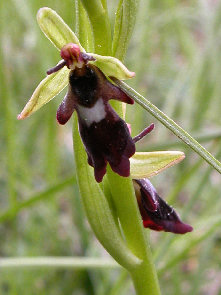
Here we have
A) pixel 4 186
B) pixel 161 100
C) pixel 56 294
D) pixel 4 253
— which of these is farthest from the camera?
pixel 161 100

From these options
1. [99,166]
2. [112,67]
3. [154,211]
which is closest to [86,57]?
[112,67]

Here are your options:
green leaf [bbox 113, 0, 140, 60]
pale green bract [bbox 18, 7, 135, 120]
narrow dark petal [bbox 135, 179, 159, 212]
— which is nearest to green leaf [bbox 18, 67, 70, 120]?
pale green bract [bbox 18, 7, 135, 120]

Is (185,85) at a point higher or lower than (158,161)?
lower

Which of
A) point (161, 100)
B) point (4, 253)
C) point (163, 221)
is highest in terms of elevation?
point (163, 221)

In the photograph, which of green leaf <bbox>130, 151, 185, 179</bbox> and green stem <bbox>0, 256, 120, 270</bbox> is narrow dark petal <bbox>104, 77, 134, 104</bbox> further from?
green stem <bbox>0, 256, 120, 270</bbox>

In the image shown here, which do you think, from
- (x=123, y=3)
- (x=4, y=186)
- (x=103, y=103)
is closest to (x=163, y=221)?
(x=103, y=103)

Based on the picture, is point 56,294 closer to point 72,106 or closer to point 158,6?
point 72,106

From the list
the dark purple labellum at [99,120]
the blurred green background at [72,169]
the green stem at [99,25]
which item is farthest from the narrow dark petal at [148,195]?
the blurred green background at [72,169]

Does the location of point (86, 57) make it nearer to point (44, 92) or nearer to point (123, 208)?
point (44, 92)
